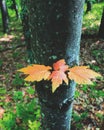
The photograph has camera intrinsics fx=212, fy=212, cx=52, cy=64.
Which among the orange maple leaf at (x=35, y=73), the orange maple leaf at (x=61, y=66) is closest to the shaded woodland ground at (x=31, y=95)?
the orange maple leaf at (x=61, y=66)

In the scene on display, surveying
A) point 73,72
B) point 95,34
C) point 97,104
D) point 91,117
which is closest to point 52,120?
point 73,72

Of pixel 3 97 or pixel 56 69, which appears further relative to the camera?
pixel 3 97

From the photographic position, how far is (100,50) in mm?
6867

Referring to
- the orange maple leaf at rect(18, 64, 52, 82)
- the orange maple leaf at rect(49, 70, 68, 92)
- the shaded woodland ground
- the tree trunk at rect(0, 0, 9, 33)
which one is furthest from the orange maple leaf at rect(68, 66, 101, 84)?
the tree trunk at rect(0, 0, 9, 33)

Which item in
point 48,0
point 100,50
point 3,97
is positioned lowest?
point 3,97

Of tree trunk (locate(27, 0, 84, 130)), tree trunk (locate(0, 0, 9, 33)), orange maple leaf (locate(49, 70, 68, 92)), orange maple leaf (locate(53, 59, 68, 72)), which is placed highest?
tree trunk (locate(27, 0, 84, 130))

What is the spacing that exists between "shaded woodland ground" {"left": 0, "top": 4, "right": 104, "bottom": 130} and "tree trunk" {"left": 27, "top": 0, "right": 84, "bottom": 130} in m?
1.37

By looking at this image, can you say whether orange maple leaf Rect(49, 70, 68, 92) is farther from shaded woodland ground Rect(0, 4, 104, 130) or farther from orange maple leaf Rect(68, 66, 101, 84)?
shaded woodland ground Rect(0, 4, 104, 130)

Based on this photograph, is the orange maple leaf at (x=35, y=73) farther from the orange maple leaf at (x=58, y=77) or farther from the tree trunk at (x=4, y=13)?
the tree trunk at (x=4, y=13)

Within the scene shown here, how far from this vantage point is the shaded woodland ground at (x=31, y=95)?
391cm

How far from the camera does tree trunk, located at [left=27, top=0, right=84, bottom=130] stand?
1370mm

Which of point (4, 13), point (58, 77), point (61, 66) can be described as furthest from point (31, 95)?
point (4, 13)

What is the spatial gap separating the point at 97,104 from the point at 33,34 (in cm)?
326

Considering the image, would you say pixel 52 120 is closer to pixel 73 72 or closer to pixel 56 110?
pixel 56 110
